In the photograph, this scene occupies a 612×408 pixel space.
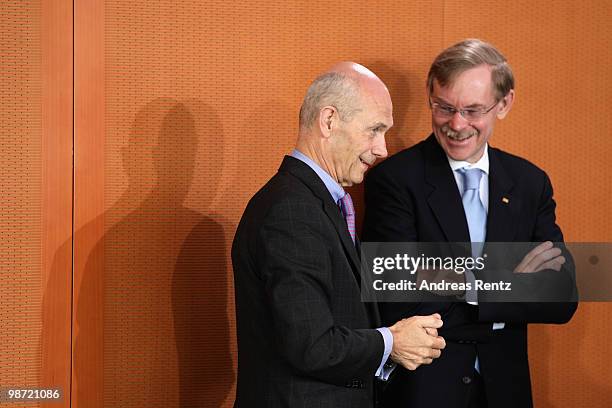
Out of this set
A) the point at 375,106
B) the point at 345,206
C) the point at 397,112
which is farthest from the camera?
the point at 397,112

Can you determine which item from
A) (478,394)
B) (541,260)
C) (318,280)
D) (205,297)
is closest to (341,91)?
(318,280)

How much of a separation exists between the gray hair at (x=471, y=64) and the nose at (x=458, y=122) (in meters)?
0.11

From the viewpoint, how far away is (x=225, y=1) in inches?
109

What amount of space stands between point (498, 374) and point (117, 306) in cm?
125

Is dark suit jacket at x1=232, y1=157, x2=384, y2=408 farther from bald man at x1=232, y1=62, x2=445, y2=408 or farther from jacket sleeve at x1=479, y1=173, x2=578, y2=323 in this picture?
jacket sleeve at x1=479, y1=173, x2=578, y2=323

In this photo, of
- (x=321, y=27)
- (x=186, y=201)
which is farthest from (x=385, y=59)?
(x=186, y=201)

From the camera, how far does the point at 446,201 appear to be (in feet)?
7.86

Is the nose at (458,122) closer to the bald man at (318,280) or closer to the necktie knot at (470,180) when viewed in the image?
the necktie knot at (470,180)

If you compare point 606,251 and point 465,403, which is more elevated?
point 606,251

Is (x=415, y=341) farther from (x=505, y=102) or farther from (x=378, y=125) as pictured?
(x=505, y=102)

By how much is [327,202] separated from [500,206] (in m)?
0.77

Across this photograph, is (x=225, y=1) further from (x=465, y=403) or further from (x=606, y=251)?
(x=606, y=251)

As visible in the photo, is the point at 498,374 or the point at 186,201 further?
the point at 186,201

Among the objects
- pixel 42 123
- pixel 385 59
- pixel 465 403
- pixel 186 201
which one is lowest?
pixel 465 403
